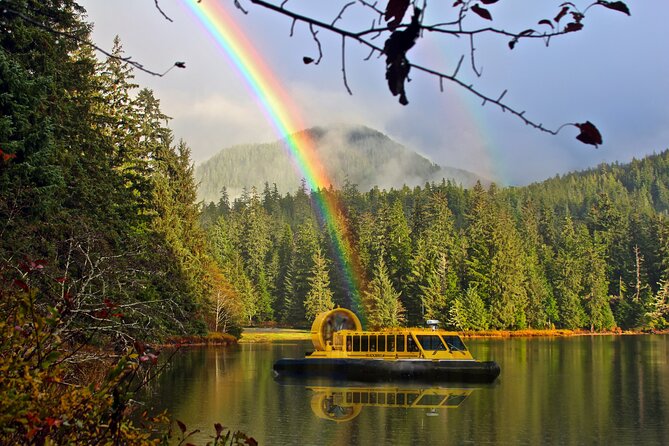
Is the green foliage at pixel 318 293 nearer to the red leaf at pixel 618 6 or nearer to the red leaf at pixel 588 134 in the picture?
the red leaf at pixel 588 134

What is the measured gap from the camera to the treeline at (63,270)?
4.23m

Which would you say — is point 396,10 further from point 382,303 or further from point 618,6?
point 382,303

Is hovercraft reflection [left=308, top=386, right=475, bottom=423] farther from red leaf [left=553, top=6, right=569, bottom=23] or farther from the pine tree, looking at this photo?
the pine tree

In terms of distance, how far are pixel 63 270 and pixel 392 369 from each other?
1345 cm

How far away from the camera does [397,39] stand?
1.98 m

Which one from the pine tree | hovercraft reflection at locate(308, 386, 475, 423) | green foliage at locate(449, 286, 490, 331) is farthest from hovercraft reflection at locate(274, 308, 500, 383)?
the pine tree

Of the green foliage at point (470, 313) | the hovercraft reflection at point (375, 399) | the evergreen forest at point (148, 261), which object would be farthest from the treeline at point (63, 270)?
the green foliage at point (470, 313)

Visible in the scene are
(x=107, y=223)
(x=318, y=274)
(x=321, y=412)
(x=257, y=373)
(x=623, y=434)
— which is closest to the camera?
(x=623, y=434)

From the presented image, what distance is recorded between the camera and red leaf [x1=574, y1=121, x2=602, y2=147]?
7.10ft

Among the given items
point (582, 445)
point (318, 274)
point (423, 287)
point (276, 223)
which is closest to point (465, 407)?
point (582, 445)

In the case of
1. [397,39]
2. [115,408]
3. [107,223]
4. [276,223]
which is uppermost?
[276,223]

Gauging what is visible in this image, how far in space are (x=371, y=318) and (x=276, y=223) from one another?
63.1m

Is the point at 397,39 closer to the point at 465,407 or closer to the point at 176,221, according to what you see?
the point at 465,407

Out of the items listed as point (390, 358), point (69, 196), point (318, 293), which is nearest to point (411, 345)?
point (390, 358)
